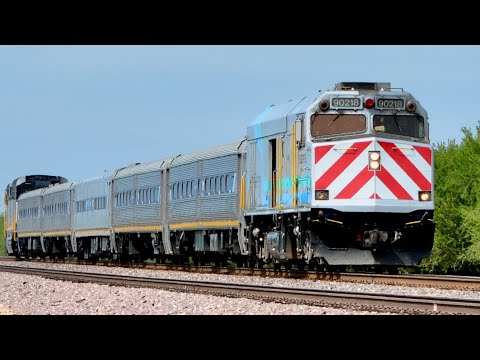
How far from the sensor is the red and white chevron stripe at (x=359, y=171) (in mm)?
19328

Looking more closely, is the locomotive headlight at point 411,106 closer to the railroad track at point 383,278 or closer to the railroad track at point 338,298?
the railroad track at point 383,278

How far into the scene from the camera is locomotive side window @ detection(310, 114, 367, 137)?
19.6m

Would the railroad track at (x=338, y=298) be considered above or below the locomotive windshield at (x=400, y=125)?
below

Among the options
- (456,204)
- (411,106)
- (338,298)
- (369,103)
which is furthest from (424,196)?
(456,204)

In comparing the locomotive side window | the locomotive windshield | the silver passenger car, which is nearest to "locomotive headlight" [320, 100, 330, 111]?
the locomotive side window

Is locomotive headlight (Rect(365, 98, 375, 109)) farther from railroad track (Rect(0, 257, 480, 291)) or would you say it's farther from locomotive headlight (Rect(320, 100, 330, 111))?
railroad track (Rect(0, 257, 480, 291))

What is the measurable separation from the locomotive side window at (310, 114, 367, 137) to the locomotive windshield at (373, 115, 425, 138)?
307 millimetres

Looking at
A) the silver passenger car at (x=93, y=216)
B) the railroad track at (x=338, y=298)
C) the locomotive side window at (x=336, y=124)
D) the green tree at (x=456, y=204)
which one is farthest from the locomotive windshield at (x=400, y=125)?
the green tree at (x=456, y=204)

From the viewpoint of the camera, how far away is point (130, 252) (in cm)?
3597

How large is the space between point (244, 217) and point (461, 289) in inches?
291

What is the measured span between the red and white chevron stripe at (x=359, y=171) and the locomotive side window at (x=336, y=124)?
1.11ft

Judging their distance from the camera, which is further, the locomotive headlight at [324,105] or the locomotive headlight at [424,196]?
the locomotive headlight at [424,196]

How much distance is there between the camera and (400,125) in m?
19.8
